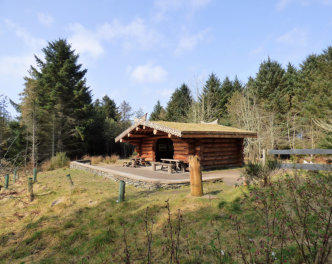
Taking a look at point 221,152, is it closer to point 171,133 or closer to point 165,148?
point 171,133

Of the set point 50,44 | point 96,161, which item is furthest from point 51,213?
point 50,44

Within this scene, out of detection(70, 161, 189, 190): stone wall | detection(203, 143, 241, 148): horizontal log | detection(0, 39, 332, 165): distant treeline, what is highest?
detection(0, 39, 332, 165): distant treeline

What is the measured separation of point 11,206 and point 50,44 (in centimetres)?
2183

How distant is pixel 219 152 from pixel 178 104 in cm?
2052

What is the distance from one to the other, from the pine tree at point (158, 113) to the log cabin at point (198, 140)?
738 inches

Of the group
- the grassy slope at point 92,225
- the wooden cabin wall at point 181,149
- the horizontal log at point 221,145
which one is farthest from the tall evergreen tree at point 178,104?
the grassy slope at point 92,225

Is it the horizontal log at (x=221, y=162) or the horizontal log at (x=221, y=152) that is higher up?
the horizontal log at (x=221, y=152)

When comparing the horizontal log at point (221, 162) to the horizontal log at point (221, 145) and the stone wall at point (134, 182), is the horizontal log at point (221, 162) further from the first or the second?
the stone wall at point (134, 182)

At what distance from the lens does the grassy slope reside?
142 inches

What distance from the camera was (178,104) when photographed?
103 feet

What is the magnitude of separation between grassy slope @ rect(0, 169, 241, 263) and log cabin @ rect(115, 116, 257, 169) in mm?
3204

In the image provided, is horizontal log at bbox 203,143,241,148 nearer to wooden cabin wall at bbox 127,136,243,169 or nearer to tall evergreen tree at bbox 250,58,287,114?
wooden cabin wall at bbox 127,136,243,169

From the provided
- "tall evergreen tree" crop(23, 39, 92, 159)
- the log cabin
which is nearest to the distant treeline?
"tall evergreen tree" crop(23, 39, 92, 159)

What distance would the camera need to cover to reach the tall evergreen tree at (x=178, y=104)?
3011cm
